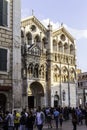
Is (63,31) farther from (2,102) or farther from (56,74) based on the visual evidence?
(2,102)

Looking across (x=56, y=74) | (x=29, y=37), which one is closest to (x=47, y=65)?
(x=56, y=74)

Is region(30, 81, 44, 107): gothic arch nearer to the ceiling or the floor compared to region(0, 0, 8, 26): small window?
nearer to the floor

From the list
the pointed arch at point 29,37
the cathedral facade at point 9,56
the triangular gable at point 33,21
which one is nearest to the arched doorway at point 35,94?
the pointed arch at point 29,37

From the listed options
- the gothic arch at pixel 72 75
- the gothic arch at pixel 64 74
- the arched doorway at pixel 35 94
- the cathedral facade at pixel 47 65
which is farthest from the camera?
the gothic arch at pixel 72 75

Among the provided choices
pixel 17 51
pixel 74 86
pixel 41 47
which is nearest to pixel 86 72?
pixel 74 86

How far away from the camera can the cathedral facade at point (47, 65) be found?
53.3 meters

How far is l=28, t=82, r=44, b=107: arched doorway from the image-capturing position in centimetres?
5471

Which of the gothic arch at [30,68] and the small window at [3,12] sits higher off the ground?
the small window at [3,12]

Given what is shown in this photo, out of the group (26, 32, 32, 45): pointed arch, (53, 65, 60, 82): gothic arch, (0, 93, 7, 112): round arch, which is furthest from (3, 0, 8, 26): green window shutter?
(53, 65, 60, 82): gothic arch

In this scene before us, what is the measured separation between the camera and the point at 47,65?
56.7m

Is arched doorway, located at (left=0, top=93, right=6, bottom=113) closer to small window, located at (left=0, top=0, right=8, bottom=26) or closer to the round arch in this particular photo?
the round arch

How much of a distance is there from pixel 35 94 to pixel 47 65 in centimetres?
501

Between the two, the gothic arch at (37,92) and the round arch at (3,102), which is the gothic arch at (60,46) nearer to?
the gothic arch at (37,92)

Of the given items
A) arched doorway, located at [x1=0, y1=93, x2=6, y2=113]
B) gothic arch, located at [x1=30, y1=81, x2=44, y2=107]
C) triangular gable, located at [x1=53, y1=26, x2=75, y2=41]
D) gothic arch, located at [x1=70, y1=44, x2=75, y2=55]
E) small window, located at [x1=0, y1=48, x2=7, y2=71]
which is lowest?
arched doorway, located at [x1=0, y1=93, x2=6, y2=113]
